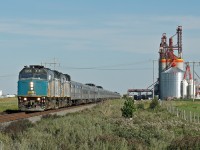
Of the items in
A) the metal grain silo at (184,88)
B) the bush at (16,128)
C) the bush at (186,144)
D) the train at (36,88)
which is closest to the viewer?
the bush at (186,144)

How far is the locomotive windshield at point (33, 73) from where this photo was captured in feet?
131

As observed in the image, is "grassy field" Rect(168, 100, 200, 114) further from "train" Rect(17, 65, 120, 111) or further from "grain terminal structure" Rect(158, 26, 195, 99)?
"grain terminal structure" Rect(158, 26, 195, 99)

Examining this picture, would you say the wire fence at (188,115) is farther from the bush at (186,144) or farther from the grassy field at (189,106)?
the bush at (186,144)

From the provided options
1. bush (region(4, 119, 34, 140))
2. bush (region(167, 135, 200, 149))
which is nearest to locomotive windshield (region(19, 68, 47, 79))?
bush (region(4, 119, 34, 140))

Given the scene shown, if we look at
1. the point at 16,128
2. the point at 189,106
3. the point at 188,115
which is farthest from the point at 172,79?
the point at 16,128

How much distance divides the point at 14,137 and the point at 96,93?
70.8 m

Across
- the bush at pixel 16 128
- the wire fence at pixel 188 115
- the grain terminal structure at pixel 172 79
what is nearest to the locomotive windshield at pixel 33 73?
the wire fence at pixel 188 115

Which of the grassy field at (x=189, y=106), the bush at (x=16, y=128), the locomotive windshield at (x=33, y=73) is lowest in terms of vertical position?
the grassy field at (x=189, y=106)

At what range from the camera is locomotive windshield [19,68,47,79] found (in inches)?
1571

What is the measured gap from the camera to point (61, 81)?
48.4 metres

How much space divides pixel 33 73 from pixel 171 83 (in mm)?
104218

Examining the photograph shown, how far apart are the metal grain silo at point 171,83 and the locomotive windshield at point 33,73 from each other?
336 ft

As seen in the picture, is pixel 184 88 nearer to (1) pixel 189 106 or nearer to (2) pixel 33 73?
(1) pixel 189 106

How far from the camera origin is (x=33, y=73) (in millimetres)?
40156
